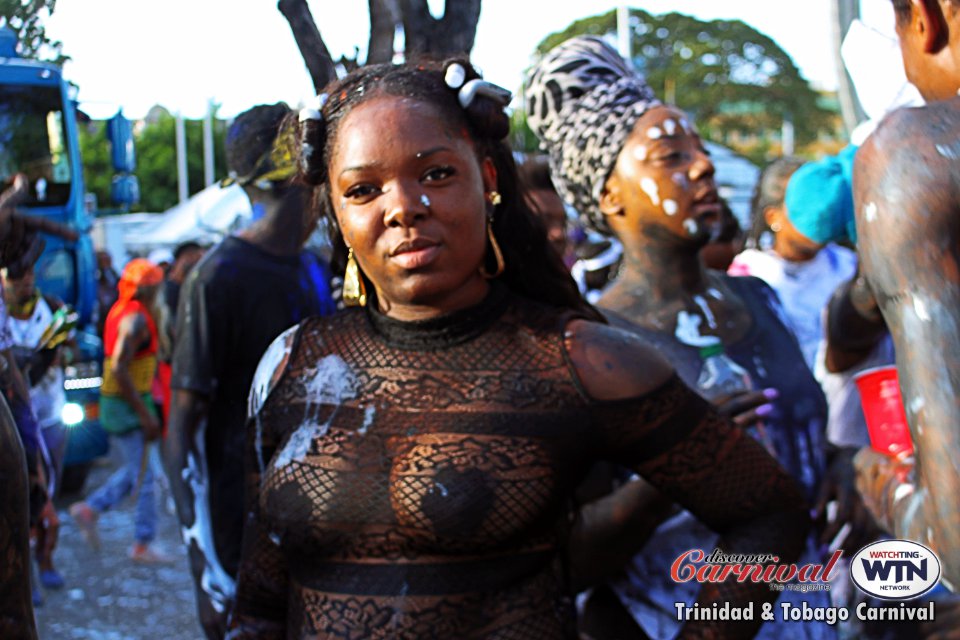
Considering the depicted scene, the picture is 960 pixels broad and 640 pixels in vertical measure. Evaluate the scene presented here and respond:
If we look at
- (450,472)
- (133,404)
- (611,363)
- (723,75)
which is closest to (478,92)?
(611,363)

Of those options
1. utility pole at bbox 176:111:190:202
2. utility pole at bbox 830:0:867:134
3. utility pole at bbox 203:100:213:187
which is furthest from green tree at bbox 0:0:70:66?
utility pole at bbox 176:111:190:202

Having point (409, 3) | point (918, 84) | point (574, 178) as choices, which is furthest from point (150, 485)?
point (918, 84)

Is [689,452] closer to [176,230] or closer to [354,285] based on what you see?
[354,285]

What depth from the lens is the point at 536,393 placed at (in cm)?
184

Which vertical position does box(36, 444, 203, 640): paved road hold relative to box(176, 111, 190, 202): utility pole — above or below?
below

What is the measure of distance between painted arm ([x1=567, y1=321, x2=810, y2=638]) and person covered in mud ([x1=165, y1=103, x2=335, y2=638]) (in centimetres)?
146

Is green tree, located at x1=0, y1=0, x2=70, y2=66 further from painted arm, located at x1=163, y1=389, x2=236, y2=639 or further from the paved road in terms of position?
the paved road

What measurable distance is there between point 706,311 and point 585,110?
30.0 inches

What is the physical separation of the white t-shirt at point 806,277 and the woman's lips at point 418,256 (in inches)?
111

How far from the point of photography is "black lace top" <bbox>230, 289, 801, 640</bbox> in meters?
1.77

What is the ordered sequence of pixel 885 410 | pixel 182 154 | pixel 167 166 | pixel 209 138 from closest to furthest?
1. pixel 885 410
2. pixel 209 138
3. pixel 182 154
4. pixel 167 166

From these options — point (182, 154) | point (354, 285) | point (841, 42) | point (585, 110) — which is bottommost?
point (182, 154)

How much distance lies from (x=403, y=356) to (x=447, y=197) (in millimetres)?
318

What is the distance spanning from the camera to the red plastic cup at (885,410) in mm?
2259
